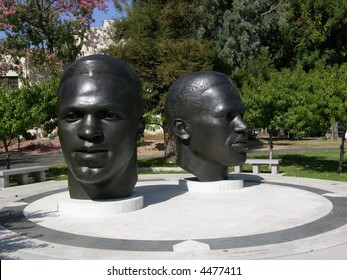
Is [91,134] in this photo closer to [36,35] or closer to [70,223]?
[70,223]

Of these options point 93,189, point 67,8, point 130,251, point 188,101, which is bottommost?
point 130,251

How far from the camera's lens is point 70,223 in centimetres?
795

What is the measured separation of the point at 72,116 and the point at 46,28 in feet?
63.7

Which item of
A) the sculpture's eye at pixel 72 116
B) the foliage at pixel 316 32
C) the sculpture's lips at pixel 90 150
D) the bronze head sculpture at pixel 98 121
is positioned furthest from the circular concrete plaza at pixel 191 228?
the foliage at pixel 316 32

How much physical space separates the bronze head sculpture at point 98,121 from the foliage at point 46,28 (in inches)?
692

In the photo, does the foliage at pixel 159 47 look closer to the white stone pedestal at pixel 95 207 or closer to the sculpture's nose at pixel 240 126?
the sculpture's nose at pixel 240 126

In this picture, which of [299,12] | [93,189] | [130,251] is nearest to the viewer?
[130,251]

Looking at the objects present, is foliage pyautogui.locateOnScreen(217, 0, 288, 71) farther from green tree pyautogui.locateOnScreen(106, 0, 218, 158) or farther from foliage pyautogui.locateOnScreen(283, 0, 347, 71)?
green tree pyautogui.locateOnScreen(106, 0, 218, 158)

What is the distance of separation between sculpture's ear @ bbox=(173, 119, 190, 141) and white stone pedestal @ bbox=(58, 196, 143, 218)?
2.94 metres

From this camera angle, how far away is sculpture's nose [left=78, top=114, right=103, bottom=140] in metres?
7.96

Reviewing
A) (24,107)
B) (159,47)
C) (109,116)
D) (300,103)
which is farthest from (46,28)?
(109,116)

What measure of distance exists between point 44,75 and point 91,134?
1117 inches

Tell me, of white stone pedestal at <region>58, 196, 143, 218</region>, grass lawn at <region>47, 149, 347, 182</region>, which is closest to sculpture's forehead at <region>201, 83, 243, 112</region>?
white stone pedestal at <region>58, 196, 143, 218</region>

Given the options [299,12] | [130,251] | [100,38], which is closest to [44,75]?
[100,38]
